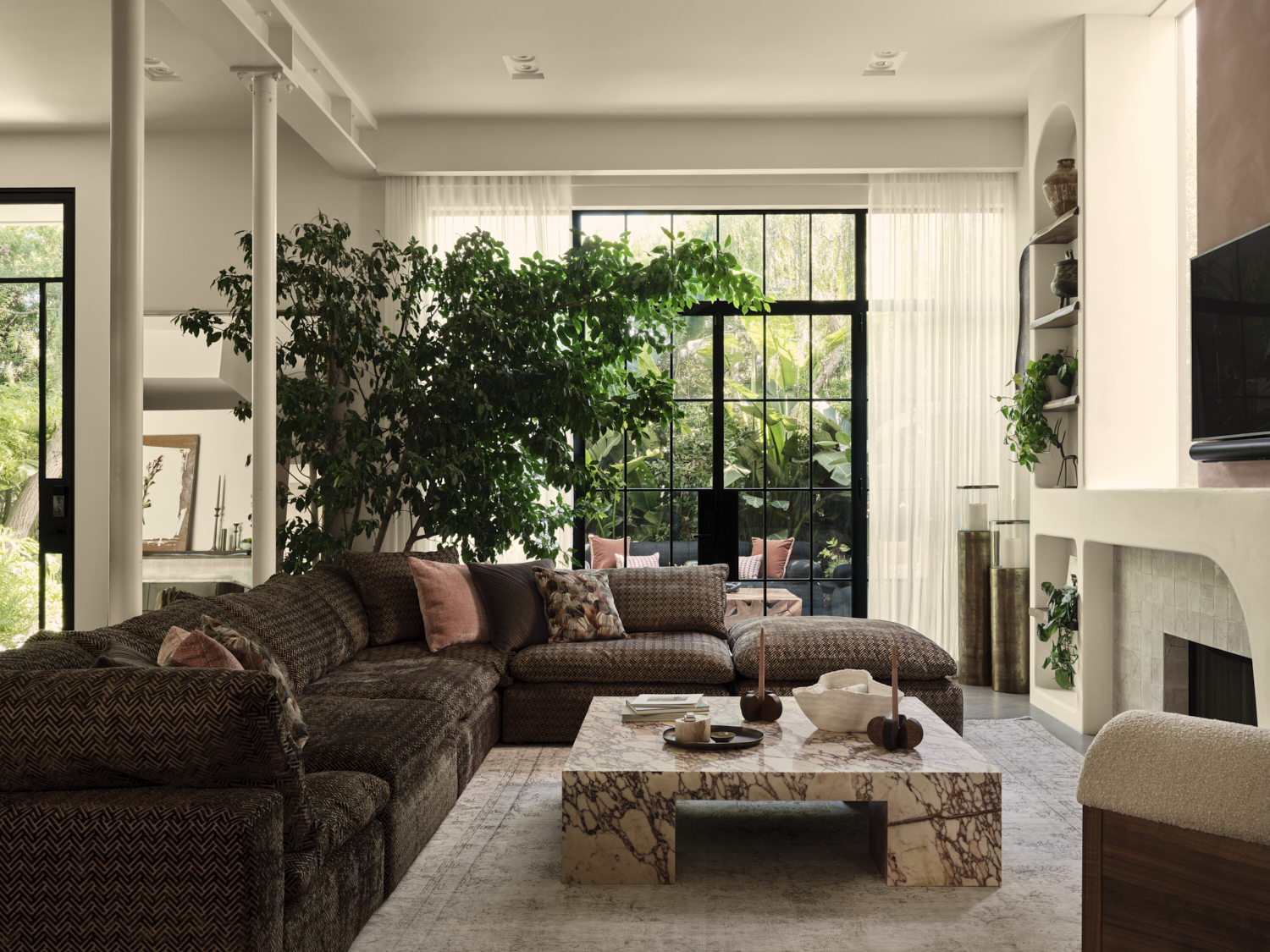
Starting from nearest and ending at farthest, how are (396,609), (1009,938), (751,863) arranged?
(1009,938), (751,863), (396,609)

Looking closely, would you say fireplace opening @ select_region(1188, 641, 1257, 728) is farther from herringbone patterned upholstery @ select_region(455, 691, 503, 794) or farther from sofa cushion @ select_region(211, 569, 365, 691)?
sofa cushion @ select_region(211, 569, 365, 691)

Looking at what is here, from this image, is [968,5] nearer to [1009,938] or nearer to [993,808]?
[993,808]

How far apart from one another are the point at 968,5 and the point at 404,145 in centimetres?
314

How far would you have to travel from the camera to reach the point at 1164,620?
4250 millimetres

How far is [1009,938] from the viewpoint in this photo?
246cm

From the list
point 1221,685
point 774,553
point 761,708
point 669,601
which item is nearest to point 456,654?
point 669,601

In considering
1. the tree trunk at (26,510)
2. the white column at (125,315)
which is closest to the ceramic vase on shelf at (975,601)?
the white column at (125,315)

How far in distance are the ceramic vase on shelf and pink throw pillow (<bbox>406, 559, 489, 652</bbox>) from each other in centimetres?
277

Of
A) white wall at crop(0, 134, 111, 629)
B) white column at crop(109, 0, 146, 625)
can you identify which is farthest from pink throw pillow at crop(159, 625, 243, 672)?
white wall at crop(0, 134, 111, 629)

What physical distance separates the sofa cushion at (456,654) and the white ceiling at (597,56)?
279cm

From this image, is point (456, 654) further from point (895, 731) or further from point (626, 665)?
point (895, 731)

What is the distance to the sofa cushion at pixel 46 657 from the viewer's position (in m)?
2.19

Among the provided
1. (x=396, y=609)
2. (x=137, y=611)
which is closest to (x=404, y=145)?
(x=396, y=609)

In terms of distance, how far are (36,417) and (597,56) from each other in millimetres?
3862
